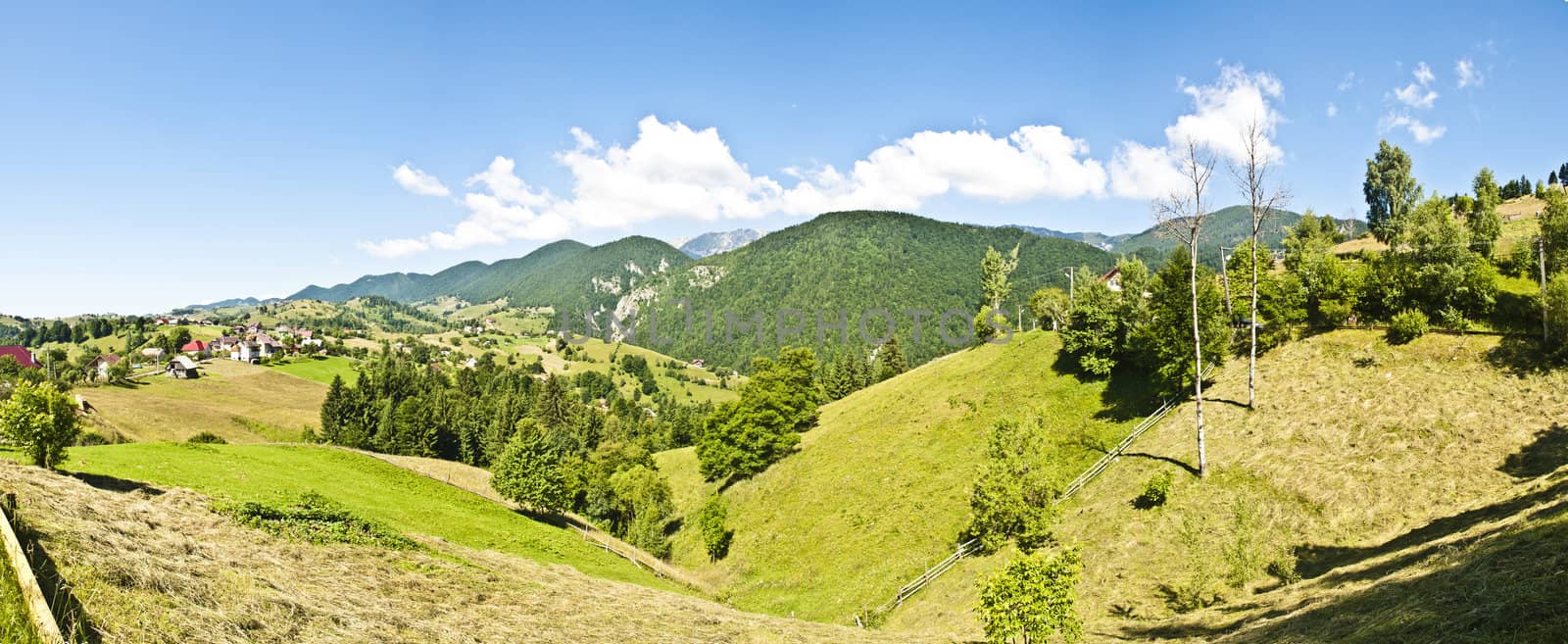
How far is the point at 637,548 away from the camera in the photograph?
53.8 meters

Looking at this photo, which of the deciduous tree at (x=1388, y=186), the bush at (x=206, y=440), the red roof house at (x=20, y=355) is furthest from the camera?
the red roof house at (x=20, y=355)

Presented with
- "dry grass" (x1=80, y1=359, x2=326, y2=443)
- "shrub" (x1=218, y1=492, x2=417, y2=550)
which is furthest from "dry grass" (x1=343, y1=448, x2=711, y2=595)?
"dry grass" (x1=80, y1=359, x2=326, y2=443)

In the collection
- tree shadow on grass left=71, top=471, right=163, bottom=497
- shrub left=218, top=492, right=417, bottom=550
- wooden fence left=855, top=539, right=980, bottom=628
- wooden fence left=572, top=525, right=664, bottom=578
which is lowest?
wooden fence left=572, top=525, right=664, bottom=578

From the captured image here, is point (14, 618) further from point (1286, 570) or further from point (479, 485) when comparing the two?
point (479, 485)

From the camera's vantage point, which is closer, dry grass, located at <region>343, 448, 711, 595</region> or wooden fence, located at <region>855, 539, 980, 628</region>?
wooden fence, located at <region>855, 539, 980, 628</region>

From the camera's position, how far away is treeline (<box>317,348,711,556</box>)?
54.9 m

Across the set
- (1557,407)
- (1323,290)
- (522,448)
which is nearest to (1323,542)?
(1557,407)

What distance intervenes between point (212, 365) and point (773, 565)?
A: 170 metres

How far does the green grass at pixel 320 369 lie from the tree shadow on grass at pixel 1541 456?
188518mm

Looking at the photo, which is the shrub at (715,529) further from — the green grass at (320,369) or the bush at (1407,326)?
the green grass at (320,369)

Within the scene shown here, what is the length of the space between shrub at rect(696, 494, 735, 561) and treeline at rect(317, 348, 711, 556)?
194 inches

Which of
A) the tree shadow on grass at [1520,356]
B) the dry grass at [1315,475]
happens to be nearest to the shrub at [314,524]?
the dry grass at [1315,475]

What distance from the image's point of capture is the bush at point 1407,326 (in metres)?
33.5

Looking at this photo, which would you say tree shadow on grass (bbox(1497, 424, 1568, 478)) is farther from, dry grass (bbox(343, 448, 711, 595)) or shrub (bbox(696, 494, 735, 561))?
shrub (bbox(696, 494, 735, 561))
